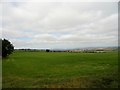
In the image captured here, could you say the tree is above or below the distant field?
above

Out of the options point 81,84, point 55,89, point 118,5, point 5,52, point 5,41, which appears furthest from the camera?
point 5,41

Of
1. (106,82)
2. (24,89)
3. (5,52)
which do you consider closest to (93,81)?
(106,82)

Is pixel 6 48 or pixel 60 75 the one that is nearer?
pixel 60 75

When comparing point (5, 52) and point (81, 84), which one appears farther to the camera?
point (5, 52)

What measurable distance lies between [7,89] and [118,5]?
12.1 metres

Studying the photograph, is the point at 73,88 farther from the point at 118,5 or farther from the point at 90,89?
the point at 118,5

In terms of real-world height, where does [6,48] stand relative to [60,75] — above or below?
above

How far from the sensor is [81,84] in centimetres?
1367

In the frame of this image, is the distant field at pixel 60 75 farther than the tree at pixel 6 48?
No

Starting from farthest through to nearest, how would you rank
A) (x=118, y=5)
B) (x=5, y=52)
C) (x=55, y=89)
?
(x=5, y=52)
(x=118, y=5)
(x=55, y=89)

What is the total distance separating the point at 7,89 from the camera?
1285 cm

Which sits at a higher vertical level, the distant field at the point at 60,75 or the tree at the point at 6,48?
the tree at the point at 6,48

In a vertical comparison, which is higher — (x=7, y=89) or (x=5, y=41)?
(x=5, y=41)

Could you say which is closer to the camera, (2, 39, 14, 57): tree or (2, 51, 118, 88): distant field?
(2, 51, 118, 88): distant field
